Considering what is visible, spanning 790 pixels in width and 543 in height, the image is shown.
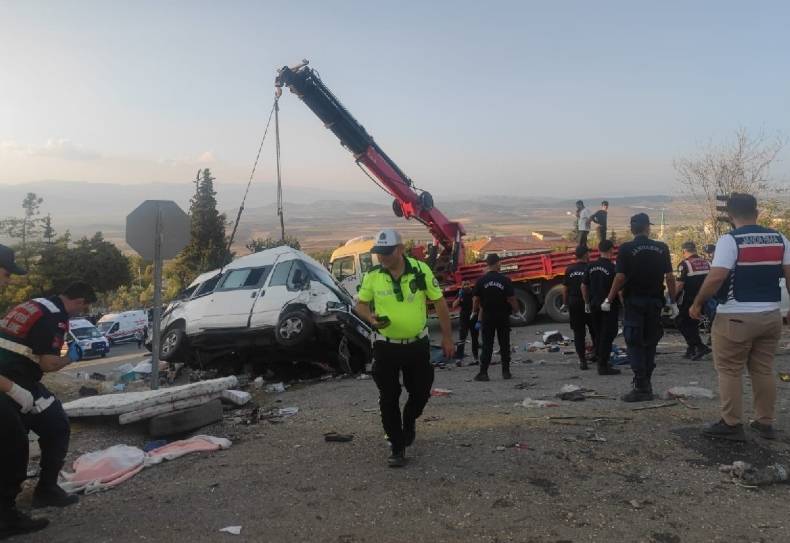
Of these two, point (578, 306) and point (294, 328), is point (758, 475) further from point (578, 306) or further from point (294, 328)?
Answer: point (294, 328)

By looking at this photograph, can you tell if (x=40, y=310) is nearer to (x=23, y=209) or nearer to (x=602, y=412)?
(x=602, y=412)

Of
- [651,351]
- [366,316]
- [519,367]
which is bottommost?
[519,367]

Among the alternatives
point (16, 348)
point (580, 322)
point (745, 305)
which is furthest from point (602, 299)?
point (16, 348)

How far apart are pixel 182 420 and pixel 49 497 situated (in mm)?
1790

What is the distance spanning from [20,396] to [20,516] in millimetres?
745

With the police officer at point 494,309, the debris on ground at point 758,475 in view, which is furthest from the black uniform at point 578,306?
the debris on ground at point 758,475

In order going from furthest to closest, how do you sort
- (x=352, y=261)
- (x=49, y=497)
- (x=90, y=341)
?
1. (x=90, y=341)
2. (x=352, y=261)
3. (x=49, y=497)

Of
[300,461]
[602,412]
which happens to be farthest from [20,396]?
[602,412]

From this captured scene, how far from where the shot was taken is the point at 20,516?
3.70 m

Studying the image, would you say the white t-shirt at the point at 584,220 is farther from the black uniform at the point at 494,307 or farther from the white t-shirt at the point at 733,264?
the white t-shirt at the point at 733,264

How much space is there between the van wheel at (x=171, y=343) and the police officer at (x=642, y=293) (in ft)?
23.9

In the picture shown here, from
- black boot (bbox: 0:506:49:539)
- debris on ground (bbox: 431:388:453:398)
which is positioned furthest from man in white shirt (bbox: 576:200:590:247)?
black boot (bbox: 0:506:49:539)

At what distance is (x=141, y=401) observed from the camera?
590 centimetres

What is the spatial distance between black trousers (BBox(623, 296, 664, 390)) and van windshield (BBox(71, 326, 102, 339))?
24844 millimetres
